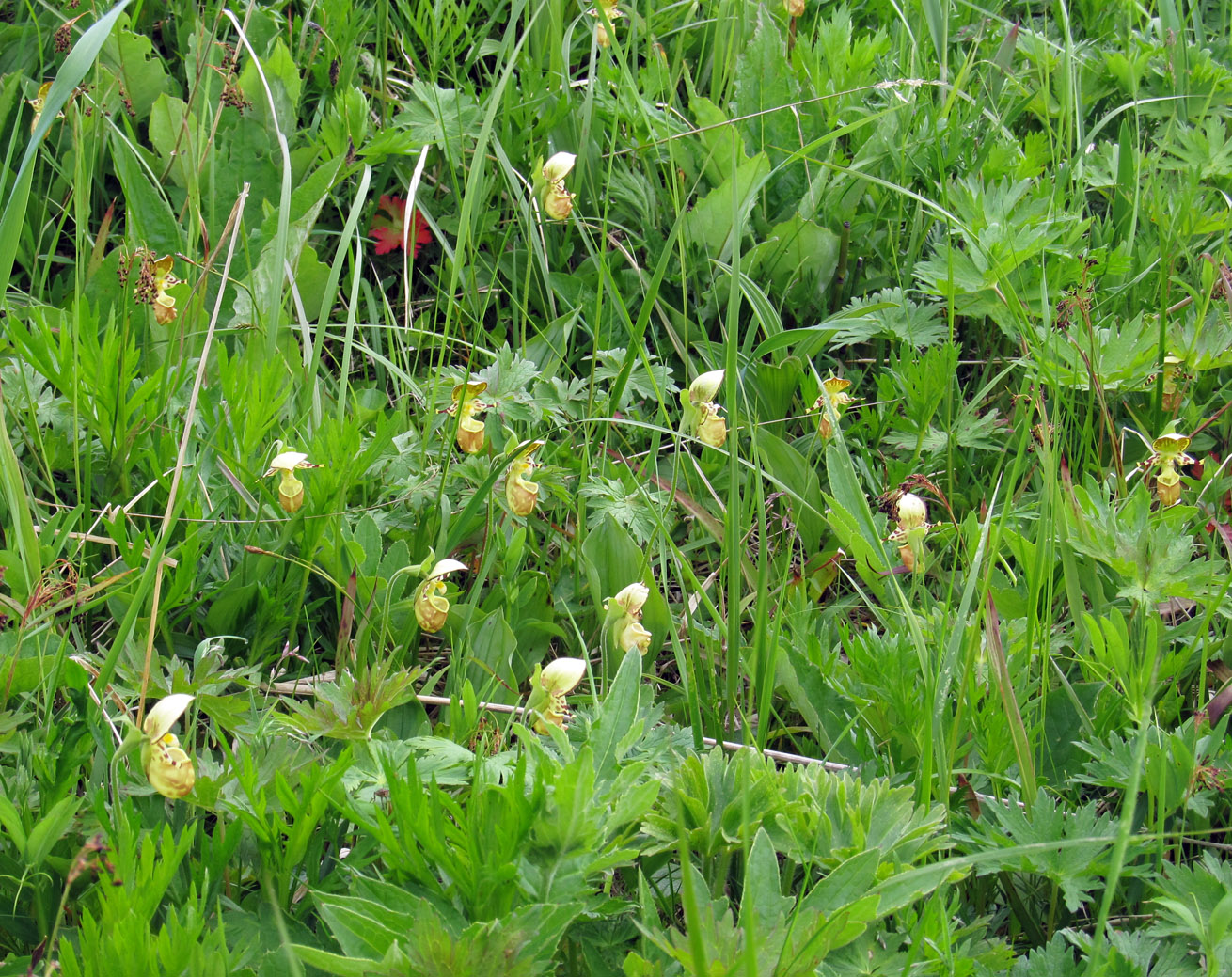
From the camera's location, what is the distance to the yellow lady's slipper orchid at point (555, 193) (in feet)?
6.99

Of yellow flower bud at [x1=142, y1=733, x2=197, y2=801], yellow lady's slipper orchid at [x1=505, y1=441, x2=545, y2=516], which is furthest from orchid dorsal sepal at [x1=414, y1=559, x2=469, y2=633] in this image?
yellow flower bud at [x1=142, y1=733, x2=197, y2=801]

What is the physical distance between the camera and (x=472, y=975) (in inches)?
39.3

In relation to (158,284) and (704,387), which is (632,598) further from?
(158,284)

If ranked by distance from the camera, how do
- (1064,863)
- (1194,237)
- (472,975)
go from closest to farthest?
(472,975) → (1064,863) → (1194,237)

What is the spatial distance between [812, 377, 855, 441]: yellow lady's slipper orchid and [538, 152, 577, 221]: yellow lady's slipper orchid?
64cm

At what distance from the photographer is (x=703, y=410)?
1.89 m

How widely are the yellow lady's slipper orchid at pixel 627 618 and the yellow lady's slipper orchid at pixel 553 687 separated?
0.60 feet

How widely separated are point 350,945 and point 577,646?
33.5 inches

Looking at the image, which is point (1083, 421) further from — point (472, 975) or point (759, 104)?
point (472, 975)

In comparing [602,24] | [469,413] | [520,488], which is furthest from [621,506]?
[602,24]

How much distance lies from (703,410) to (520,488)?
360 millimetres

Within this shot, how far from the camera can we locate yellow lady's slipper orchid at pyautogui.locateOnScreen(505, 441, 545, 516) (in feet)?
5.83

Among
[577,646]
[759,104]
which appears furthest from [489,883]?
[759,104]

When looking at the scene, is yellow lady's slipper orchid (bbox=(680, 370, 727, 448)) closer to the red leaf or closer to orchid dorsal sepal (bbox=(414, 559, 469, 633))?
orchid dorsal sepal (bbox=(414, 559, 469, 633))
